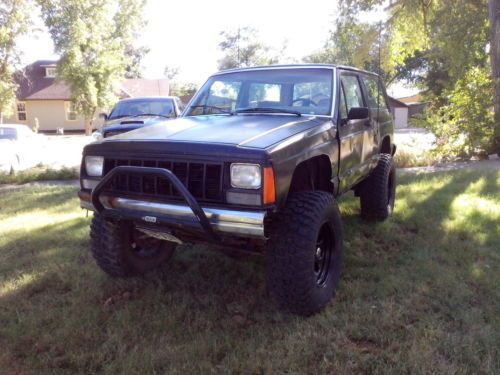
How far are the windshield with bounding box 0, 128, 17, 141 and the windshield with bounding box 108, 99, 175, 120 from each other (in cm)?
340

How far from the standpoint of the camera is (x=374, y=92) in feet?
18.7

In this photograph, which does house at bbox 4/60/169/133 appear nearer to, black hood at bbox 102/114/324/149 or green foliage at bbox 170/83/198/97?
green foliage at bbox 170/83/198/97

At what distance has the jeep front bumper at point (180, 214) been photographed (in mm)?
2789

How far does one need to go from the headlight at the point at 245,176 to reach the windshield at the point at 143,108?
7.15 metres

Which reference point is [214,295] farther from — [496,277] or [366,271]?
[496,277]

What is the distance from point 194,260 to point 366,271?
62.9 inches

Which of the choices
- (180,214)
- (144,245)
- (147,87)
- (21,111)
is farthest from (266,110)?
(147,87)

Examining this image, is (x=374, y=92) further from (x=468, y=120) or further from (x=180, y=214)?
(x=468, y=120)

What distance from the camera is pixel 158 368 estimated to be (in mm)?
2746

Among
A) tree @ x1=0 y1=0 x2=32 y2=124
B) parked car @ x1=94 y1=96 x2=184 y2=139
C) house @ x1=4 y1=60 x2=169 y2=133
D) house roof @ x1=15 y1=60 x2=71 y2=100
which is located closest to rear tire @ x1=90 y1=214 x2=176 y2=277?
parked car @ x1=94 y1=96 x2=184 y2=139

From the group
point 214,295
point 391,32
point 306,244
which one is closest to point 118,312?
point 214,295

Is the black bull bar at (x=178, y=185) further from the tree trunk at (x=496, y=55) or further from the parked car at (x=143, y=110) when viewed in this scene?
the tree trunk at (x=496, y=55)

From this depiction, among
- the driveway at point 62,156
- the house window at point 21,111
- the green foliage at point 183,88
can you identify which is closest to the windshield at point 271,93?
the driveway at point 62,156

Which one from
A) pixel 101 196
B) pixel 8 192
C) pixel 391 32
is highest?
pixel 391 32
